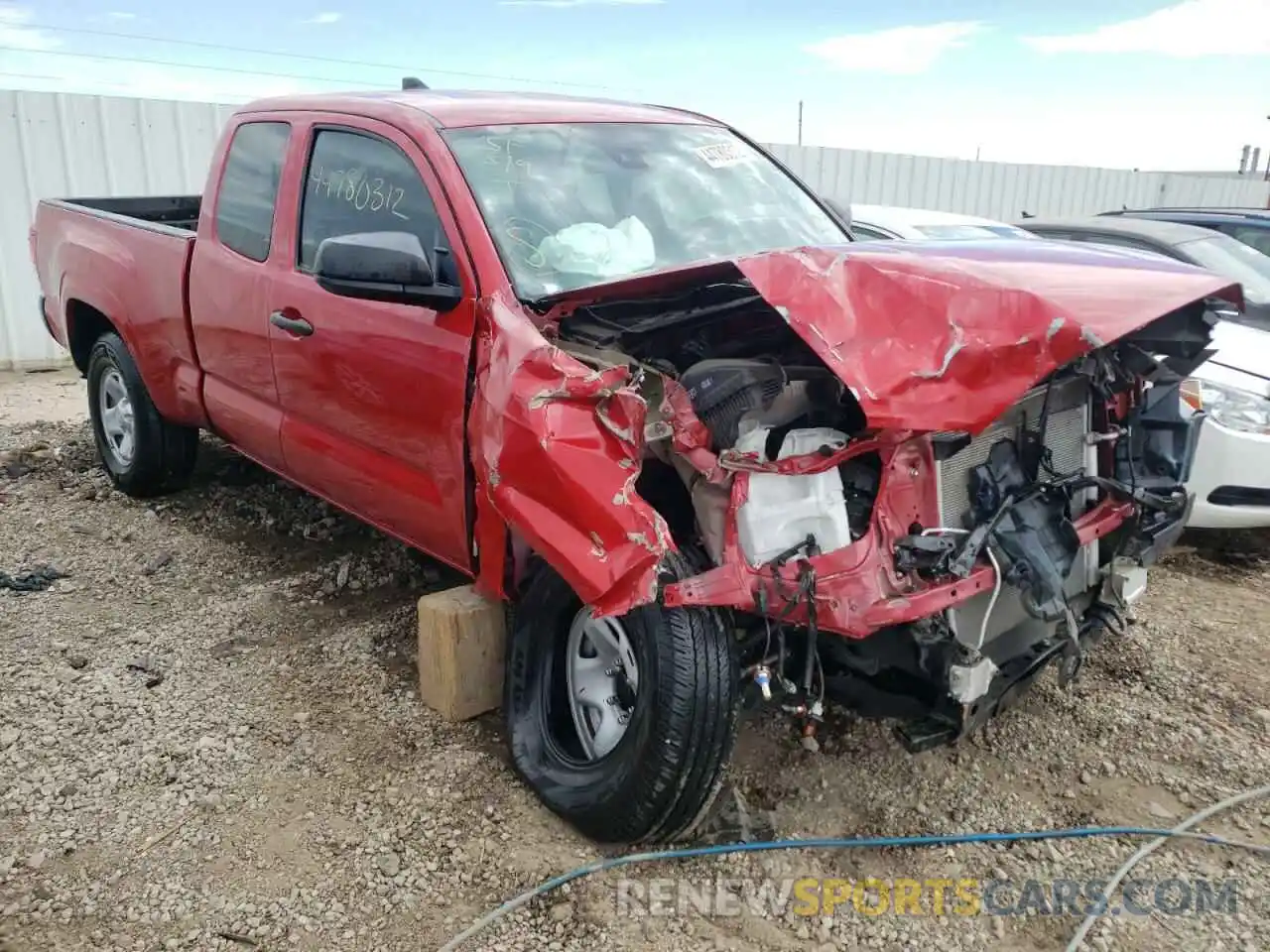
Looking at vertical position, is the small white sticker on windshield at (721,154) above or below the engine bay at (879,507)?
above

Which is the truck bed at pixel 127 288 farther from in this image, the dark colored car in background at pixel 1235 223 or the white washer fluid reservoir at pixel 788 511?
the dark colored car in background at pixel 1235 223

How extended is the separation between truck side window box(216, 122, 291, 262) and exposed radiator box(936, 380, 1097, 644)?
266cm

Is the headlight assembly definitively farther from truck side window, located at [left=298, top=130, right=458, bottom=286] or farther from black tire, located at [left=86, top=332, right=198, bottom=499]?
black tire, located at [left=86, top=332, right=198, bottom=499]

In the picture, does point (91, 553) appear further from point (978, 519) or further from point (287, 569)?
point (978, 519)

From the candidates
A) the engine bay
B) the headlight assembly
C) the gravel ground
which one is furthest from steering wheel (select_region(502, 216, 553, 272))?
the headlight assembly

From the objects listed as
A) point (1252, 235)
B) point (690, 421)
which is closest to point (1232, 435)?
point (690, 421)

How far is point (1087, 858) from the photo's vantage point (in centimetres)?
275

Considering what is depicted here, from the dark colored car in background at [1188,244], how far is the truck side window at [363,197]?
4.61 meters

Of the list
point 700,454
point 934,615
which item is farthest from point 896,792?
point 700,454

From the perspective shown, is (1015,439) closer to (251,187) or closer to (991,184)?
(251,187)

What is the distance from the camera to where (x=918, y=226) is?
711 cm

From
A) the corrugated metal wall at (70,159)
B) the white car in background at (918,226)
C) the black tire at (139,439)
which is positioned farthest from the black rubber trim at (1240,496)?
the corrugated metal wall at (70,159)

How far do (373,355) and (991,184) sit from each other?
13360 millimetres

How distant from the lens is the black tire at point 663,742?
97.5 inches
